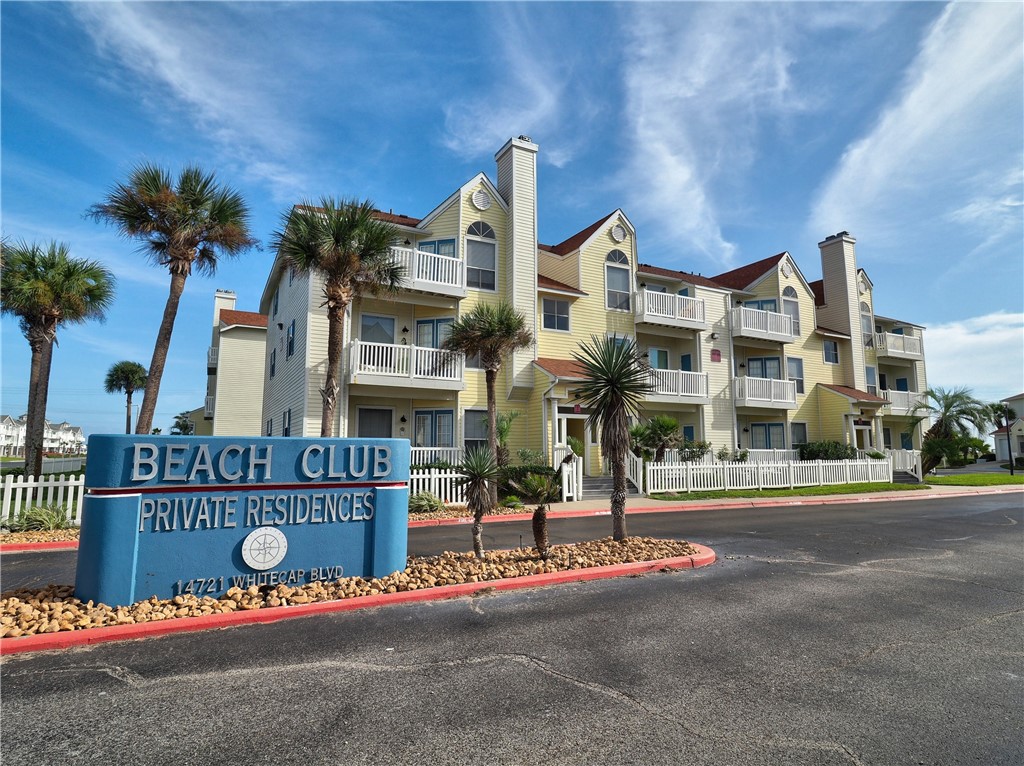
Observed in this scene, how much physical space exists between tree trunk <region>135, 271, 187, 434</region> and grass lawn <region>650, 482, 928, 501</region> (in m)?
16.7

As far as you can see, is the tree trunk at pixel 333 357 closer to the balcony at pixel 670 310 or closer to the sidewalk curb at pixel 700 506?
the sidewalk curb at pixel 700 506

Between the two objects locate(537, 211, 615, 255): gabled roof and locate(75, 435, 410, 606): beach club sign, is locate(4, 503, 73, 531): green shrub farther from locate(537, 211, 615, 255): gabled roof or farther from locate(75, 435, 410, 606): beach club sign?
locate(537, 211, 615, 255): gabled roof

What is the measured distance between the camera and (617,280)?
2695 cm

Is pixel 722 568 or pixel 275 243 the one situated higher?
pixel 275 243

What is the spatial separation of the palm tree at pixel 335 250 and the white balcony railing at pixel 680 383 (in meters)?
14.2

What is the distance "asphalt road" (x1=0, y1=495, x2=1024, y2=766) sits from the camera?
3.51 metres

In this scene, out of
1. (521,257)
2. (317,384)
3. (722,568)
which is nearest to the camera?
(722,568)

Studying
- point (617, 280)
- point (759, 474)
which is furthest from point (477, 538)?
point (617, 280)

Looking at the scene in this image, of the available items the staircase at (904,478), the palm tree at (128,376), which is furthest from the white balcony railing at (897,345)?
the palm tree at (128,376)

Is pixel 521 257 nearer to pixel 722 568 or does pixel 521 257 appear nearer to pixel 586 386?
pixel 586 386

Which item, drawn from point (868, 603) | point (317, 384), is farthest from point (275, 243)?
point (868, 603)

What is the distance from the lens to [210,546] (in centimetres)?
650

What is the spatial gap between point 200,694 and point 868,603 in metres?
7.40

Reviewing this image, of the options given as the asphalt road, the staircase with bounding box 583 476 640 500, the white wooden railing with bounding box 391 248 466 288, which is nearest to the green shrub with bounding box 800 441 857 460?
the staircase with bounding box 583 476 640 500
